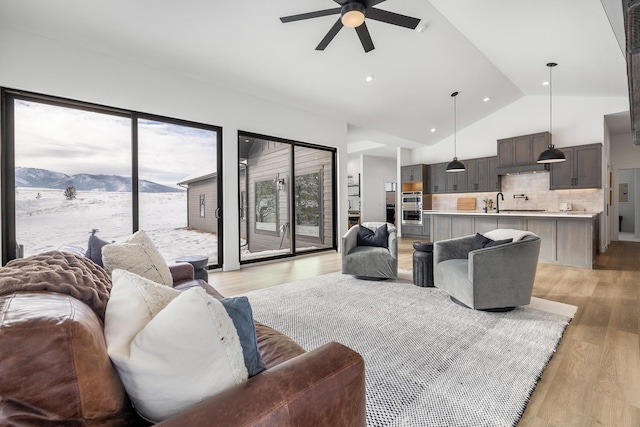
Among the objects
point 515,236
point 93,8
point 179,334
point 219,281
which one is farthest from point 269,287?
point 93,8

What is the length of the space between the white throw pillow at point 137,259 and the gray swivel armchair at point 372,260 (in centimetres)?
248

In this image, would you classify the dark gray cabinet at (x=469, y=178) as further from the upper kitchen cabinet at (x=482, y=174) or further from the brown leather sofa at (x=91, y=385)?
the brown leather sofa at (x=91, y=385)

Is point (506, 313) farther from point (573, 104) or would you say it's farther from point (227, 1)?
point (573, 104)

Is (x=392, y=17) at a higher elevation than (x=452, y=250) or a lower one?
higher

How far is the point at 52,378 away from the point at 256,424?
1.49ft

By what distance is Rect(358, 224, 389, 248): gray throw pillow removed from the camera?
14.1ft

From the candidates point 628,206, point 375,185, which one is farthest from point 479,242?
point 628,206

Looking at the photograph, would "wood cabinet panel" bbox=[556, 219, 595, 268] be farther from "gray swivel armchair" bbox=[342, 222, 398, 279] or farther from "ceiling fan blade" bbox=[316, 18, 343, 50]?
"ceiling fan blade" bbox=[316, 18, 343, 50]

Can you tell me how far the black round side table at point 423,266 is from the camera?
3.74 m

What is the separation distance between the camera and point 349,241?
423 cm

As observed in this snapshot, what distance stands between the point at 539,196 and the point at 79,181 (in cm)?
913

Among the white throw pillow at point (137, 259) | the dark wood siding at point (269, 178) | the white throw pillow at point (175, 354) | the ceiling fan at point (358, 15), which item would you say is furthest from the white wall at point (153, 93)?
the white throw pillow at point (175, 354)

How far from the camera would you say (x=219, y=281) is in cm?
420

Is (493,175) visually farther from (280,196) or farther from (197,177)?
(197,177)
